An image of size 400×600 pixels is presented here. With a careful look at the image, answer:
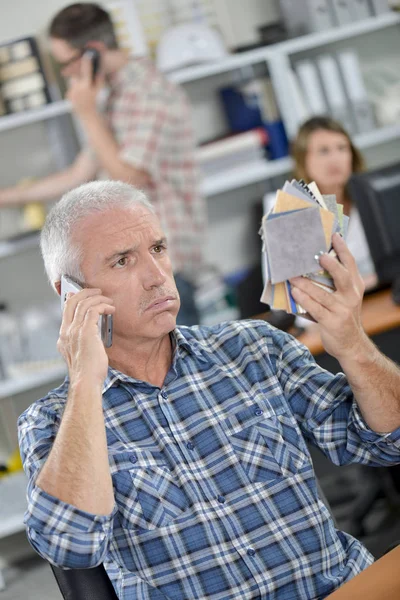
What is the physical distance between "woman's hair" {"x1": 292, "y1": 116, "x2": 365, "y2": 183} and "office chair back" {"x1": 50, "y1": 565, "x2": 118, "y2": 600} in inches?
103

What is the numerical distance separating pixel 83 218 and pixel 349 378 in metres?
0.58

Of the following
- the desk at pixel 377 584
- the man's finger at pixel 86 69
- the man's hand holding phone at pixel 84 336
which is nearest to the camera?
the desk at pixel 377 584

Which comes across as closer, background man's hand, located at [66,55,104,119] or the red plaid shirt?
the red plaid shirt

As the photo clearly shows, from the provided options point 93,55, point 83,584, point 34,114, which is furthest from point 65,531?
point 34,114

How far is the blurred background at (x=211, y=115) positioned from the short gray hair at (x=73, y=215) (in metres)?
2.33

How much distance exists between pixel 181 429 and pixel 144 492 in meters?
0.14

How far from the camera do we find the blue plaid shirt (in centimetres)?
159

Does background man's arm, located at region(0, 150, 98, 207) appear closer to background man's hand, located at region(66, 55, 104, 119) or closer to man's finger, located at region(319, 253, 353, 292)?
background man's hand, located at region(66, 55, 104, 119)

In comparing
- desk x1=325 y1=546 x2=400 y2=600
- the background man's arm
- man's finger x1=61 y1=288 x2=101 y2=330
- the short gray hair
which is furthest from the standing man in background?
desk x1=325 y1=546 x2=400 y2=600

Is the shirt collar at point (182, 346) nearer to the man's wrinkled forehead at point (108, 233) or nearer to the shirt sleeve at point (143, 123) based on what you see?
the man's wrinkled forehead at point (108, 233)

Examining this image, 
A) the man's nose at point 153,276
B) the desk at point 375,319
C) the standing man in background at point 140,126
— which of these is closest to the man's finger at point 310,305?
the man's nose at point 153,276

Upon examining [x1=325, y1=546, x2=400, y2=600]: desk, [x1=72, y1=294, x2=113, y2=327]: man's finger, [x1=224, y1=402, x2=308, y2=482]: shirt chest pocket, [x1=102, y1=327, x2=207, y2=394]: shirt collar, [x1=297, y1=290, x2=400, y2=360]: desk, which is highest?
[x1=72, y1=294, x2=113, y2=327]: man's finger

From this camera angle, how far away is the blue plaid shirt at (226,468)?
1.59 m

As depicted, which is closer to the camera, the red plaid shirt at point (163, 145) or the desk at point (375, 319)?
the desk at point (375, 319)
